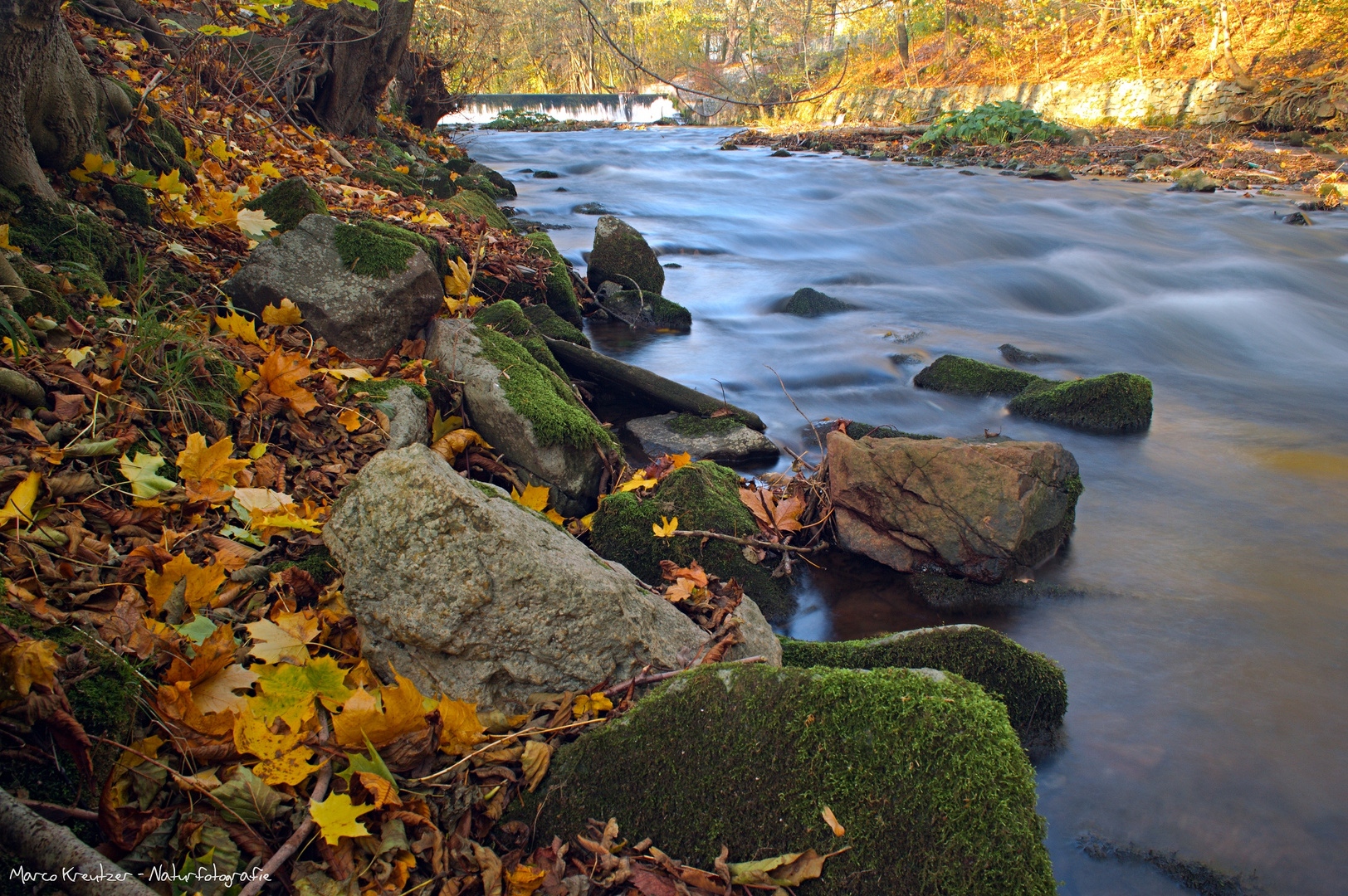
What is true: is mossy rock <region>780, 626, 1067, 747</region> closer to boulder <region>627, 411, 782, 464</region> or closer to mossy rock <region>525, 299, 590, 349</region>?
boulder <region>627, 411, 782, 464</region>

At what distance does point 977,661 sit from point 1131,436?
4.20 meters

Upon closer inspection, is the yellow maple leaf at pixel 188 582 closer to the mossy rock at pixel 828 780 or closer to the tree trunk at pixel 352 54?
the mossy rock at pixel 828 780

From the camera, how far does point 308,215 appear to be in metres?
4.49

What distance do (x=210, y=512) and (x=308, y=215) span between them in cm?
252

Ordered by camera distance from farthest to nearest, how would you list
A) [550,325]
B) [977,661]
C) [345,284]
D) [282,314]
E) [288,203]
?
[550,325] → [288,203] → [345,284] → [282,314] → [977,661]

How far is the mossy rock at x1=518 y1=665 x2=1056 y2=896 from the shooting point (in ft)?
5.46

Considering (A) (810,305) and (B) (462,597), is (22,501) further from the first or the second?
(A) (810,305)

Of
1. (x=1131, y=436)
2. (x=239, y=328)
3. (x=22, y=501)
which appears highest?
(x=239, y=328)

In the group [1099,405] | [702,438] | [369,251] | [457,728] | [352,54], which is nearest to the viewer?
[457,728]

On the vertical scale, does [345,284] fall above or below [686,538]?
above

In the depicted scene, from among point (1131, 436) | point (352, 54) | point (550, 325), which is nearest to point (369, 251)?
point (550, 325)

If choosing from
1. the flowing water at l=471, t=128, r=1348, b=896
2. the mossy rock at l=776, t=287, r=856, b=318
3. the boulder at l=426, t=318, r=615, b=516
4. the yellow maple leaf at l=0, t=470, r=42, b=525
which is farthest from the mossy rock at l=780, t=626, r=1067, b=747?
the mossy rock at l=776, t=287, r=856, b=318

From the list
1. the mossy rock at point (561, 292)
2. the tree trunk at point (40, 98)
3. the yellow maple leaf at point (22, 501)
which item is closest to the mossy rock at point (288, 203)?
the tree trunk at point (40, 98)

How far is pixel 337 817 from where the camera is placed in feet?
5.34
